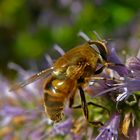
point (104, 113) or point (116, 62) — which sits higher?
point (116, 62)

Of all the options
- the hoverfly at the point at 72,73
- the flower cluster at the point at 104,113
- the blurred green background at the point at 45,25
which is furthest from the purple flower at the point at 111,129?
the blurred green background at the point at 45,25

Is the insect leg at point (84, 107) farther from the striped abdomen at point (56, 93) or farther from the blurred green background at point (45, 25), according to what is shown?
the blurred green background at point (45, 25)

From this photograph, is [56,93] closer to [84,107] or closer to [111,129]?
[84,107]

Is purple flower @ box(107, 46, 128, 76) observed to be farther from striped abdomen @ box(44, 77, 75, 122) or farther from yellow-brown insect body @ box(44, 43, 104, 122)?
striped abdomen @ box(44, 77, 75, 122)

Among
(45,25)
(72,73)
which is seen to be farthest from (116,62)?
(45,25)

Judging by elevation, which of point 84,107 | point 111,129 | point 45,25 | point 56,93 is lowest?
point 111,129

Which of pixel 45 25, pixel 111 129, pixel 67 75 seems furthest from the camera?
pixel 45 25

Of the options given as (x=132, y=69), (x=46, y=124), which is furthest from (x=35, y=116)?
(x=132, y=69)
